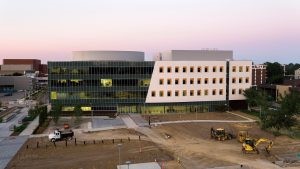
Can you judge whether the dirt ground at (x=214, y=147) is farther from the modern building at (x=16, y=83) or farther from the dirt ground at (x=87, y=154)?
the modern building at (x=16, y=83)

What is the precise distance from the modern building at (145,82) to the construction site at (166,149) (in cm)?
1862

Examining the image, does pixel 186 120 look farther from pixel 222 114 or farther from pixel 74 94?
pixel 74 94

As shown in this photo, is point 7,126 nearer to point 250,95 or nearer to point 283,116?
point 283,116

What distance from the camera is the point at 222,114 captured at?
92312 mm

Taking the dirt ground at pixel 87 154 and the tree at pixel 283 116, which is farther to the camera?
the tree at pixel 283 116

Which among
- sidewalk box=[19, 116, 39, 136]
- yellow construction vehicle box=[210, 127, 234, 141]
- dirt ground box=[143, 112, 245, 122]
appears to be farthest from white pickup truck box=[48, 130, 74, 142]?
yellow construction vehicle box=[210, 127, 234, 141]

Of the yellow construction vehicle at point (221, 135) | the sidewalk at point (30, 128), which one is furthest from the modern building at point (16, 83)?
the yellow construction vehicle at point (221, 135)

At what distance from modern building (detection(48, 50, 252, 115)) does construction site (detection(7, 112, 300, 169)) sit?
61.1 ft

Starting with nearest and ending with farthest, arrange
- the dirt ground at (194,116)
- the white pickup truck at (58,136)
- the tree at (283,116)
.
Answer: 1. the white pickup truck at (58,136)
2. the tree at (283,116)
3. the dirt ground at (194,116)

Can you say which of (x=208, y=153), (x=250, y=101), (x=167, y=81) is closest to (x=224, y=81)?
(x=250, y=101)

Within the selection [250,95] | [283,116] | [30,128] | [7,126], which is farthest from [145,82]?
[283,116]

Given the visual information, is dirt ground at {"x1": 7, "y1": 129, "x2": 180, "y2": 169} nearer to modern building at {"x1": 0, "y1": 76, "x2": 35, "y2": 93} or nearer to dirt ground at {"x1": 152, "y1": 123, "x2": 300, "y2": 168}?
dirt ground at {"x1": 152, "y1": 123, "x2": 300, "y2": 168}

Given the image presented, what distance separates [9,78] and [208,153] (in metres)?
167

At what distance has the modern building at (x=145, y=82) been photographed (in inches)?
3620
